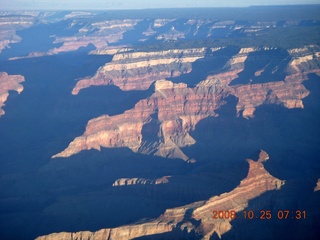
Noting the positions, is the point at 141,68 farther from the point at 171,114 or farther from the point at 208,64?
the point at 171,114

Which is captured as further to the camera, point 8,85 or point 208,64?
point 208,64

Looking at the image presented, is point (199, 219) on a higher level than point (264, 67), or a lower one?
higher

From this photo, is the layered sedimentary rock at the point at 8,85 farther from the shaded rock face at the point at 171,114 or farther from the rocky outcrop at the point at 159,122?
the shaded rock face at the point at 171,114

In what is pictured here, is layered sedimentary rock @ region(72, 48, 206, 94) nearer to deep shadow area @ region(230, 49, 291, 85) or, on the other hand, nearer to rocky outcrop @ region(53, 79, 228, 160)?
deep shadow area @ region(230, 49, 291, 85)

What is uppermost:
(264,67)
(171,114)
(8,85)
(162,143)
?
(171,114)

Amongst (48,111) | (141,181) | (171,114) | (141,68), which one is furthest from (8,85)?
(141,181)

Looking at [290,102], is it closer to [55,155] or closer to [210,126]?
[210,126]
